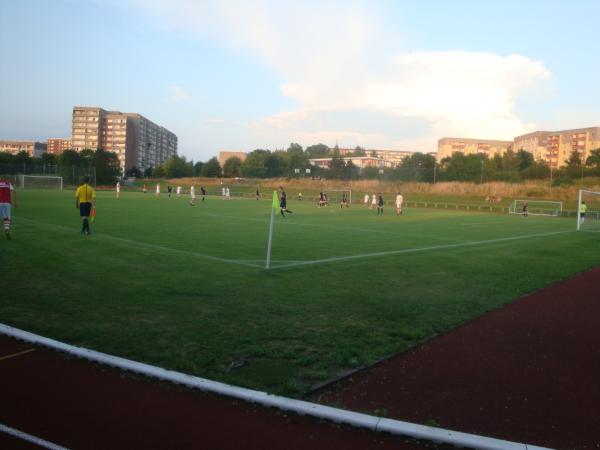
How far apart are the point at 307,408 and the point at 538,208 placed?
54.1m

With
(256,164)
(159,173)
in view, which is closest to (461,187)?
(256,164)

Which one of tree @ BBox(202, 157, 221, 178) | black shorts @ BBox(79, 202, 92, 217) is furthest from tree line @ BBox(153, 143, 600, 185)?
black shorts @ BBox(79, 202, 92, 217)

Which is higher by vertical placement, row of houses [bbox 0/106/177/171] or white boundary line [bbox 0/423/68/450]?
row of houses [bbox 0/106/177/171]

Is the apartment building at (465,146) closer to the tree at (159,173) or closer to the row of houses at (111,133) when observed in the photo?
the tree at (159,173)

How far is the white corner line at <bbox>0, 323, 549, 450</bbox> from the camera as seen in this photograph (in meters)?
3.87

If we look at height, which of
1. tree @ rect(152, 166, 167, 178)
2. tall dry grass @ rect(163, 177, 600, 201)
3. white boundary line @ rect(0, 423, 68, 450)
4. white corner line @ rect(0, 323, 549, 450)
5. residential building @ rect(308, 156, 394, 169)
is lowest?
white boundary line @ rect(0, 423, 68, 450)

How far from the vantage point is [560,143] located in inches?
5143

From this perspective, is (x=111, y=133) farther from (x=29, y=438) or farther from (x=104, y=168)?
(x=29, y=438)

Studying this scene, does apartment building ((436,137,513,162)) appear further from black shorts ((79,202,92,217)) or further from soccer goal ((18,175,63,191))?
black shorts ((79,202,92,217))

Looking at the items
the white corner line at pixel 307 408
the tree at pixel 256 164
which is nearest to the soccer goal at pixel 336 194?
the tree at pixel 256 164

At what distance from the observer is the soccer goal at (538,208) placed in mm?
50425

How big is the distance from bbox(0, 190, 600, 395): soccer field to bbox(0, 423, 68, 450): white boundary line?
62.8 inches

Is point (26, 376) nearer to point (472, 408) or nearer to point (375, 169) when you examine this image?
point (472, 408)

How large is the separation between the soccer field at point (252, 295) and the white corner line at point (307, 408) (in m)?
0.24
